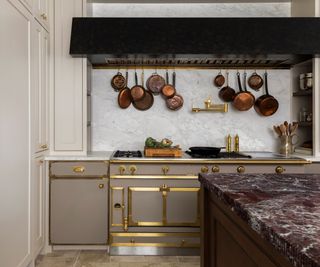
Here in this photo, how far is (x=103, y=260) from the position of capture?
2867 mm

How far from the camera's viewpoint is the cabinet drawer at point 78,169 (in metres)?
2.99

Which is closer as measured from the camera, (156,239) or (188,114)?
(156,239)

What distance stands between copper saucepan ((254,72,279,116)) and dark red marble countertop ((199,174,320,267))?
6.20 feet

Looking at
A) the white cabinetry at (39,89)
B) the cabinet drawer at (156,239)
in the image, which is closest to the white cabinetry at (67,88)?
Result: the white cabinetry at (39,89)

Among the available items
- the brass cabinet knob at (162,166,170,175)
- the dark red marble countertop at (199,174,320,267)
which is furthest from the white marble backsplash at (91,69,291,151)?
the dark red marble countertop at (199,174,320,267)

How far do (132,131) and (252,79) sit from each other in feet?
4.44

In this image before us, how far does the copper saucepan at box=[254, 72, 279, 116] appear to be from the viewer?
11.8 ft

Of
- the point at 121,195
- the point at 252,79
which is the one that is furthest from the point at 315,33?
the point at 121,195

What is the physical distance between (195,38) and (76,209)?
1.80 m

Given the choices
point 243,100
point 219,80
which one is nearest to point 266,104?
point 243,100

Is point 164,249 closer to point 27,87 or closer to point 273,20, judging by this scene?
point 27,87

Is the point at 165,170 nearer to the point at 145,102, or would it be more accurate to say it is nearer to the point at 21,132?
the point at 145,102

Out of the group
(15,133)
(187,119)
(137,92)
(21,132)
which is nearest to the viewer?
(15,133)

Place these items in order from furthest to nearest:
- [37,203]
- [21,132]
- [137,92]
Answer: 1. [137,92]
2. [37,203]
3. [21,132]
